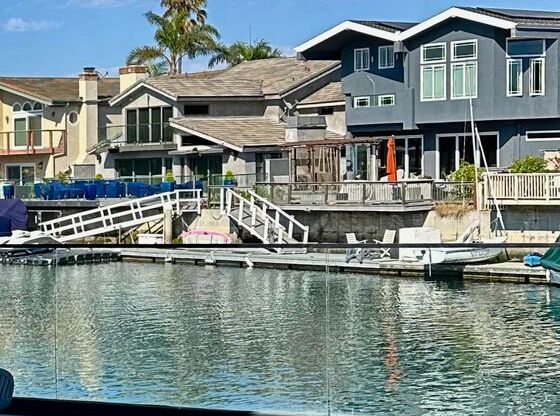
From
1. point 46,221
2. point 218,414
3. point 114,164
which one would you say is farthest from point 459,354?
point 114,164

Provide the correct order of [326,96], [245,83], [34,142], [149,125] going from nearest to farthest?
[326,96], [149,125], [245,83], [34,142]

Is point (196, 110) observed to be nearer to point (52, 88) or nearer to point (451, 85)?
point (52, 88)

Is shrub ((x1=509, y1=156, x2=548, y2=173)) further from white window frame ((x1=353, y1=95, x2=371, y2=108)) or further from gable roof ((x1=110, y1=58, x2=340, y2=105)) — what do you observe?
gable roof ((x1=110, y1=58, x2=340, y2=105))

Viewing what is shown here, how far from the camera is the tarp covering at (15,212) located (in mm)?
33500

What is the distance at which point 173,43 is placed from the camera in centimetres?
5538

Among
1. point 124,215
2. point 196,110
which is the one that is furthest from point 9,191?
point 196,110

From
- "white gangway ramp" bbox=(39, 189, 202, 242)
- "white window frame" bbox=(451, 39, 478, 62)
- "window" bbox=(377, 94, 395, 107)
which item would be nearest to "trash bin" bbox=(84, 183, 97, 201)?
"white gangway ramp" bbox=(39, 189, 202, 242)

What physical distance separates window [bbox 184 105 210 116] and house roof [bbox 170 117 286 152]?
0.56 m

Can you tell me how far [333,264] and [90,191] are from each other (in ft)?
100

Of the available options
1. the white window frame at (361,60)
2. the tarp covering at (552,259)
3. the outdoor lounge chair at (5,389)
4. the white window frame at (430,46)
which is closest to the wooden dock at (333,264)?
the tarp covering at (552,259)

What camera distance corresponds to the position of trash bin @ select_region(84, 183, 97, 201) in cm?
3544

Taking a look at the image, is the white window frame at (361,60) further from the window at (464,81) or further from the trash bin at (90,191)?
the trash bin at (90,191)

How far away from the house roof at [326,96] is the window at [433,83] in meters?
4.86

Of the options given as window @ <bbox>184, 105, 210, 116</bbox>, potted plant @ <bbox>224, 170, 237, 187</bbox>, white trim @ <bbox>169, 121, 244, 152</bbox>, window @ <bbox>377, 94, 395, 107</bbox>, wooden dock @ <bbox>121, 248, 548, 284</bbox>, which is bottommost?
wooden dock @ <bbox>121, 248, 548, 284</bbox>
